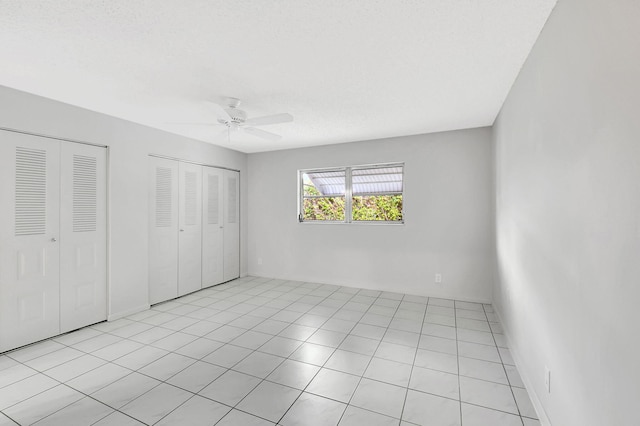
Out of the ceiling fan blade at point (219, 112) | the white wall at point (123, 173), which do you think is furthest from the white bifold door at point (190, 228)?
the ceiling fan blade at point (219, 112)

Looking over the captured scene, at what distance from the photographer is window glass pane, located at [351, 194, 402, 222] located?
4.67 metres

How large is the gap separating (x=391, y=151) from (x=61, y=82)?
4039 mm

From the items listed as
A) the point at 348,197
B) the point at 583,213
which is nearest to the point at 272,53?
the point at 583,213

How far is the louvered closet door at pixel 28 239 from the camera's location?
2680mm

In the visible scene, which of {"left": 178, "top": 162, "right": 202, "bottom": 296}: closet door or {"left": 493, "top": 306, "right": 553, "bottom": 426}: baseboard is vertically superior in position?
{"left": 178, "top": 162, "right": 202, "bottom": 296}: closet door

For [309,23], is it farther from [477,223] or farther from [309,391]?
[477,223]

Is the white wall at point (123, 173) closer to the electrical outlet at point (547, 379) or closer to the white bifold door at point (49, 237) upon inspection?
the white bifold door at point (49, 237)

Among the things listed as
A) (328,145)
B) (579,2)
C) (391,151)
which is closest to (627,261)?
(579,2)

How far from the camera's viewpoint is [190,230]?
4.58 metres

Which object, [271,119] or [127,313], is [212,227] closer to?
[127,313]

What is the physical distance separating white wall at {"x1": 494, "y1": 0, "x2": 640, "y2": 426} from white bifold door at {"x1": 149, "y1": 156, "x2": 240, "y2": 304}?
4.36m

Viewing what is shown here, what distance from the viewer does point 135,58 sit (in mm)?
2143

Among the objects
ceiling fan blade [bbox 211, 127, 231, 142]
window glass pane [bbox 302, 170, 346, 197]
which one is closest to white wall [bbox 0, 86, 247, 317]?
ceiling fan blade [bbox 211, 127, 231, 142]

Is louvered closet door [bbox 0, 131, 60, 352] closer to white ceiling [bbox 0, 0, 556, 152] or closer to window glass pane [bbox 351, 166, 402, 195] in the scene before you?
white ceiling [bbox 0, 0, 556, 152]
